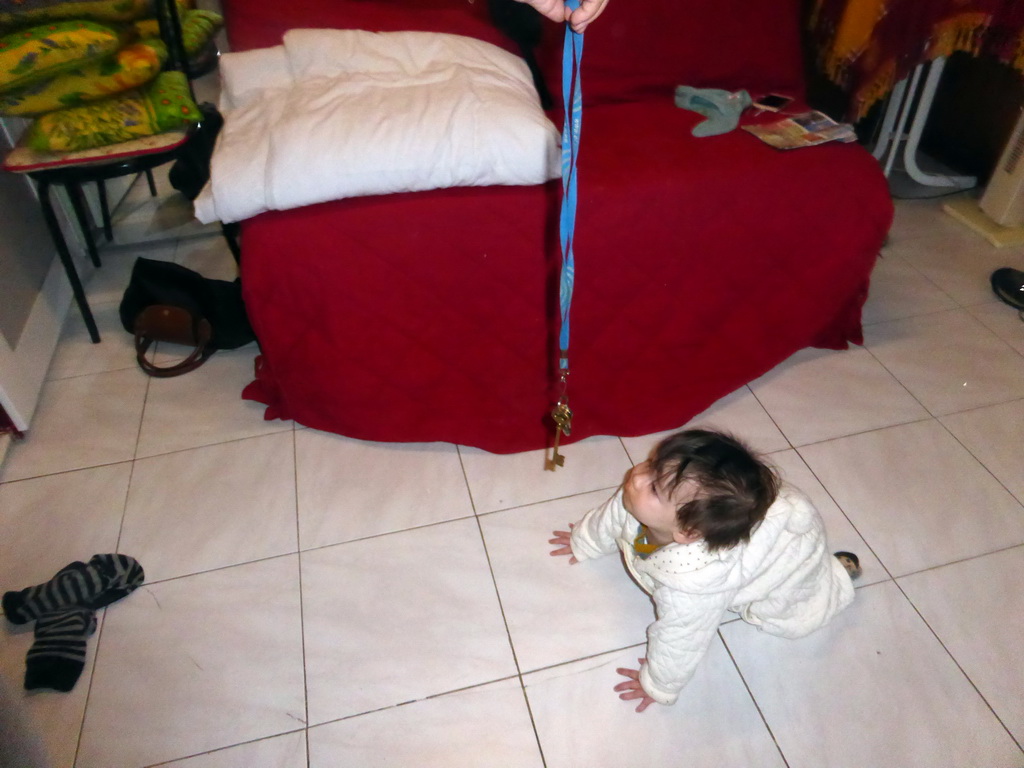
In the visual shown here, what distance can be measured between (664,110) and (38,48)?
1.37 meters

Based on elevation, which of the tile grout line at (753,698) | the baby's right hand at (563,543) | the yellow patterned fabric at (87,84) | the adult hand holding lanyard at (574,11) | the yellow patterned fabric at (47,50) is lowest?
the tile grout line at (753,698)

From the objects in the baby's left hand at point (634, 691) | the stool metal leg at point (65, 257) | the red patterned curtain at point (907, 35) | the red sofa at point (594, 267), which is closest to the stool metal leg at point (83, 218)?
the stool metal leg at point (65, 257)

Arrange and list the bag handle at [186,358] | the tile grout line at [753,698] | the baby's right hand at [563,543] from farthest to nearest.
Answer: the bag handle at [186,358] < the baby's right hand at [563,543] < the tile grout line at [753,698]

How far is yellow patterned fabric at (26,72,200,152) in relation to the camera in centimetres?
146

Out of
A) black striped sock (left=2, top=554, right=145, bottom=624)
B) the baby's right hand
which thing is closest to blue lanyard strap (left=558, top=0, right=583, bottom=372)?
the baby's right hand

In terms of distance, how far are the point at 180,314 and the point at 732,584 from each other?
58.7 inches

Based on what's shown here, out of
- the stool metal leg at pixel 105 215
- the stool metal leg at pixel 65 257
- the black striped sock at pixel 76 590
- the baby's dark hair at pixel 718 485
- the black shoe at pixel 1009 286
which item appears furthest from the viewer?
the stool metal leg at pixel 105 215

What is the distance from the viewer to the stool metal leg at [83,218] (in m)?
1.96

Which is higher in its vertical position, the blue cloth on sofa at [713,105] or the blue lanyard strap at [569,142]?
the blue lanyard strap at [569,142]

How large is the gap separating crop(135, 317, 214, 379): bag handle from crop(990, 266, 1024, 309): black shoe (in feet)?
7.31

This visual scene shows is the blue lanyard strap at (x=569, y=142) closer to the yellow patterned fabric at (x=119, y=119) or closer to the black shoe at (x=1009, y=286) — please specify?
the yellow patterned fabric at (x=119, y=119)

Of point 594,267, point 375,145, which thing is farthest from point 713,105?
point 375,145

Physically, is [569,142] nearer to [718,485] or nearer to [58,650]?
[718,485]

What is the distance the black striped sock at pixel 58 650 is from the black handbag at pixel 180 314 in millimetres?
700
